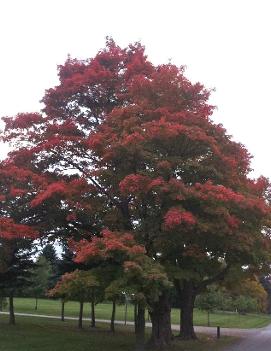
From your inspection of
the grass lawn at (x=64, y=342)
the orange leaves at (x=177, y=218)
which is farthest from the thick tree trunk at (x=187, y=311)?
the orange leaves at (x=177, y=218)

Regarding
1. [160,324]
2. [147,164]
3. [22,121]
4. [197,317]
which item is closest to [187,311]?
[160,324]

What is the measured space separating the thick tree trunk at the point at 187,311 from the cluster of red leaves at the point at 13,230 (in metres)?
11.4

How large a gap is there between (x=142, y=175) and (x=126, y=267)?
3.60 m

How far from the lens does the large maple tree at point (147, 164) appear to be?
17.1 metres

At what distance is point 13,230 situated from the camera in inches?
736

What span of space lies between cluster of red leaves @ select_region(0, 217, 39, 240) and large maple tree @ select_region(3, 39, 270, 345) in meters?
0.97

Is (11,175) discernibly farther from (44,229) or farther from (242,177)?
(242,177)

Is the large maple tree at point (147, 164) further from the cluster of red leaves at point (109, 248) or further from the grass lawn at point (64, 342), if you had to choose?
the grass lawn at point (64, 342)

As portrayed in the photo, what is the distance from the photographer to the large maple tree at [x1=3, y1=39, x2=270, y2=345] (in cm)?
1712

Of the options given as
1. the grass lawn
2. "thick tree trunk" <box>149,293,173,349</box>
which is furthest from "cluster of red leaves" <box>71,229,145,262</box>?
the grass lawn

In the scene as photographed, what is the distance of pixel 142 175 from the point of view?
57.1ft

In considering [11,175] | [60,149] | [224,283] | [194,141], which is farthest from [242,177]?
[224,283]

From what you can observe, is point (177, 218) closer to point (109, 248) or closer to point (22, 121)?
point (109, 248)

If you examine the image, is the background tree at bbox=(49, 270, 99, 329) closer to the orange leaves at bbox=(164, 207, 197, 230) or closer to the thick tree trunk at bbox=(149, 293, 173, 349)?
the orange leaves at bbox=(164, 207, 197, 230)
